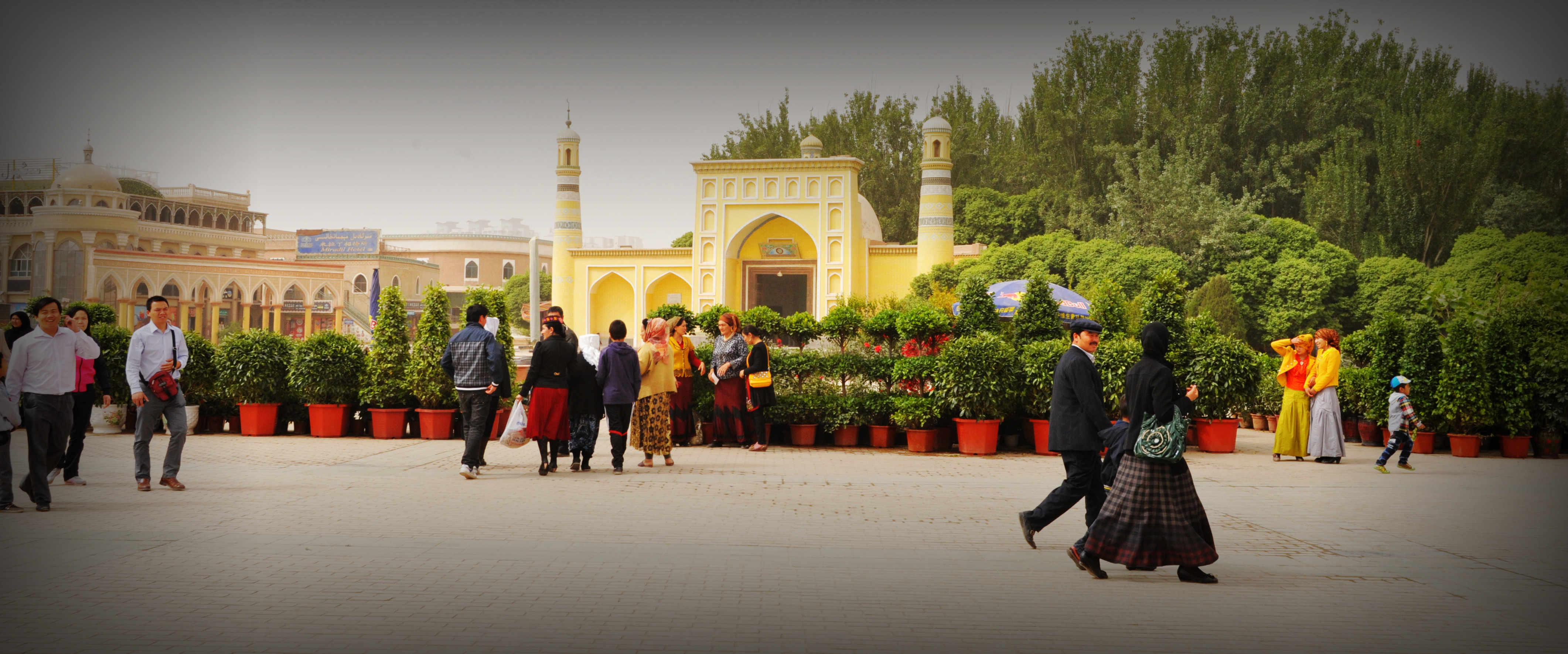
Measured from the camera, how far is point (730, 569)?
5410 millimetres

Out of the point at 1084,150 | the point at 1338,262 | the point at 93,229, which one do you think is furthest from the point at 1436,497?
the point at 1084,150

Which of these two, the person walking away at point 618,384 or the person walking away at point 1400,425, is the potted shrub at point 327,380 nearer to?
the person walking away at point 618,384

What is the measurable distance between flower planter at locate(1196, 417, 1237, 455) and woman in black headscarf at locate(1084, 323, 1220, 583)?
6923 mm

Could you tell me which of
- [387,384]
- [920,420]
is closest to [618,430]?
[920,420]

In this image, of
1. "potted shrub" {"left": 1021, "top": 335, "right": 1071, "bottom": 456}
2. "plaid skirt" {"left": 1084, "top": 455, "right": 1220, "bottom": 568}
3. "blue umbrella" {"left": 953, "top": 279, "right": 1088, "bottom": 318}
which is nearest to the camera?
"plaid skirt" {"left": 1084, "top": 455, "right": 1220, "bottom": 568}

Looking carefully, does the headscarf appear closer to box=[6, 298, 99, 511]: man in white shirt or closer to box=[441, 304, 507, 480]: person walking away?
box=[6, 298, 99, 511]: man in white shirt

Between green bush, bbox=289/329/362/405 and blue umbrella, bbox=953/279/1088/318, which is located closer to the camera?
green bush, bbox=289/329/362/405

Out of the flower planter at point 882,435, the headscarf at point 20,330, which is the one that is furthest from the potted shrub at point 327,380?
the flower planter at point 882,435

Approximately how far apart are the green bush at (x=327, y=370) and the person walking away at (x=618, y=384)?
4235mm

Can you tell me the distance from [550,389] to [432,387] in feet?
12.1

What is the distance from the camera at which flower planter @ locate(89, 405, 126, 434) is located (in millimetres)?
12453

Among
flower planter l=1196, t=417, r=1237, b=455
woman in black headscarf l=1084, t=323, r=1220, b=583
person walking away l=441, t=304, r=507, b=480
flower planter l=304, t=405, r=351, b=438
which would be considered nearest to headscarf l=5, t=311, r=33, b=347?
person walking away l=441, t=304, r=507, b=480

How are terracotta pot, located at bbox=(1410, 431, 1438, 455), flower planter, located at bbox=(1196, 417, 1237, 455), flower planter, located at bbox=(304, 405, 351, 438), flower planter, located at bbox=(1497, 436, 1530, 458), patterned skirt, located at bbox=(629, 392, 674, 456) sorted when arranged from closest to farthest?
patterned skirt, located at bbox=(629, 392, 674, 456) → flower planter, located at bbox=(1497, 436, 1530, 458) → flower planter, located at bbox=(1196, 417, 1237, 455) → terracotta pot, located at bbox=(1410, 431, 1438, 455) → flower planter, located at bbox=(304, 405, 351, 438)

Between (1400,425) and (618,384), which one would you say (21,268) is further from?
(1400,425)
